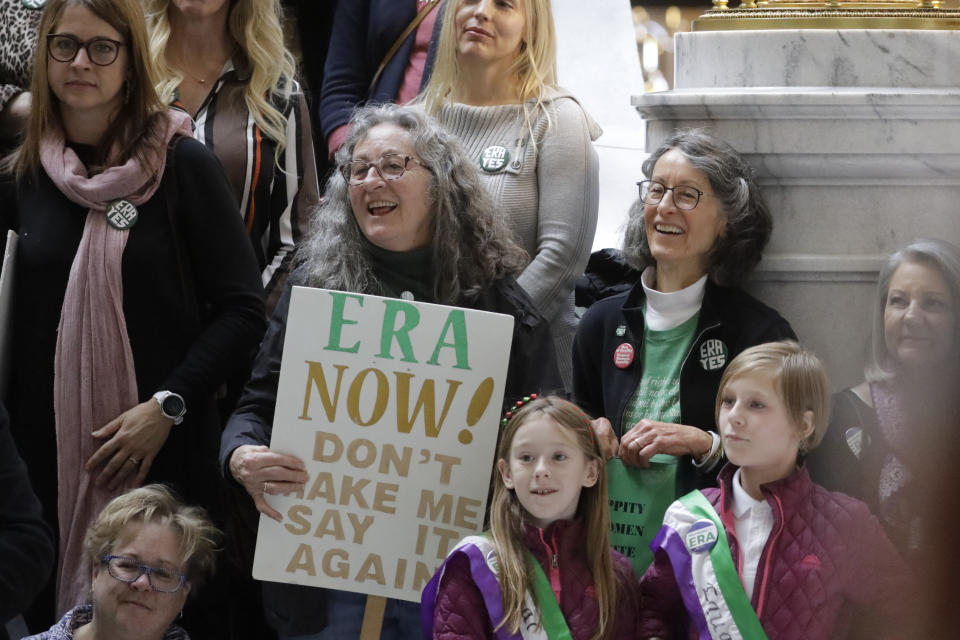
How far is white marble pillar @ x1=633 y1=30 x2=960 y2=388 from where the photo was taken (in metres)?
2.74

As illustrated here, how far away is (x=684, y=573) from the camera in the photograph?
7.88 ft

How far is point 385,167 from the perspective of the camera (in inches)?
116

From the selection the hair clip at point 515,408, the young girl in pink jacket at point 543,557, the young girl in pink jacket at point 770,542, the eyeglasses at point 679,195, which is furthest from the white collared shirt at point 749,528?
the eyeglasses at point 679,195

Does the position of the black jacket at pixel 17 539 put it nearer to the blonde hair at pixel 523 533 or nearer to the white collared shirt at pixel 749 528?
the blonde hair at pixel 523 533

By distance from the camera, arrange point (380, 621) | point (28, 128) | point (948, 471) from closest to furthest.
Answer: point (948, 471), point (380, 621), point (28, 128)

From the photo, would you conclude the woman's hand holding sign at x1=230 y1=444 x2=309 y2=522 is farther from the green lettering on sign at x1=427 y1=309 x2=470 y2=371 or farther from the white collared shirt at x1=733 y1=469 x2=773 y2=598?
the white collared shirt at x1=733 y1=469 x2=773 y2=598

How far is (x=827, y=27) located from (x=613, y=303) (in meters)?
0.81

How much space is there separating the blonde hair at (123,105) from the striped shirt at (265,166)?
47 centimetres

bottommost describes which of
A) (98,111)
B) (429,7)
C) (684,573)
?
(684,573)

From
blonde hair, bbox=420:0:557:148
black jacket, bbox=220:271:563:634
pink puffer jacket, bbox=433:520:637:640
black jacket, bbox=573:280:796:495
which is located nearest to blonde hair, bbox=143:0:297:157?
blonde hair, bbox=420:0:557:148

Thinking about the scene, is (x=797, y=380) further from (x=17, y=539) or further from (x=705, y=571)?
(x=17, y=539)

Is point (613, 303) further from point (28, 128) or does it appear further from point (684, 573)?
point (28, 128)

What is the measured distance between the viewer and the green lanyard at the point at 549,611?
238 cm

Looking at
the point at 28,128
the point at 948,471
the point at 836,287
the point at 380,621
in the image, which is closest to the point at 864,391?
the point at 836,287
